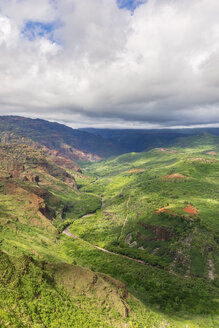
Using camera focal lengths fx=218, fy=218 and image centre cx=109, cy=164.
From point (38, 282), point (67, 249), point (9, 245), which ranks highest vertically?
point (38, 282)

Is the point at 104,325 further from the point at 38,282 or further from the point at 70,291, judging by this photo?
the point at 38,282

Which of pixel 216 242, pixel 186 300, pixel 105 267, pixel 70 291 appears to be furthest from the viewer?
pixel 216 242

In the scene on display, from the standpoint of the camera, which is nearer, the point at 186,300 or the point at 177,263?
the point at 186,300

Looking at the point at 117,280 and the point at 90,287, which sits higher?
the point at 90,287

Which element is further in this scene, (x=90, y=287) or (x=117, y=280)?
(x=117, y=280)

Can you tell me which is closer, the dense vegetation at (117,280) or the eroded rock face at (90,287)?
the dense vegetation at (117,280)

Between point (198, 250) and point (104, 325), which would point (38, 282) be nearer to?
point (104, 325)

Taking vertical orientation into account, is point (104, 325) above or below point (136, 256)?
above

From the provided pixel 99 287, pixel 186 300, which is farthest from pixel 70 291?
pixel 186 300

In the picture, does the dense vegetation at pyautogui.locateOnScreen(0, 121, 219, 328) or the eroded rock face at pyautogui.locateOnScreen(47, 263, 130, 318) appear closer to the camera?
the dense vegetation at pyautogui.locateOnScreen(0, 121, 219, 328)

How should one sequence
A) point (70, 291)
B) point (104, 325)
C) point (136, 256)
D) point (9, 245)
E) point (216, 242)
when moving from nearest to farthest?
1. point (104, 325)
2. point (70, 291)
3. point (9, 245)
4. point (216, 242)
5. point (136, 256)
